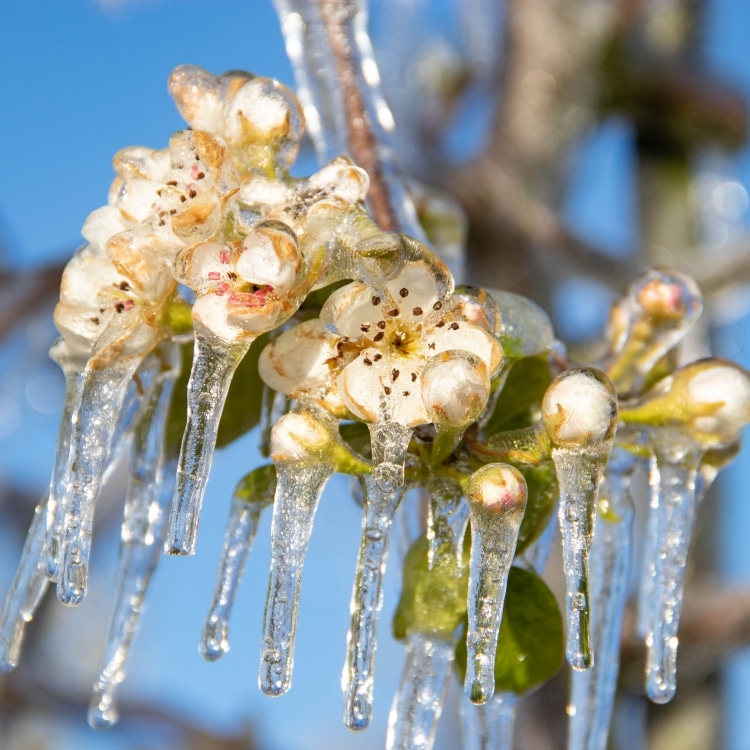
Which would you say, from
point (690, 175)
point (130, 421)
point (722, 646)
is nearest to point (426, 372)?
point (130, 421)

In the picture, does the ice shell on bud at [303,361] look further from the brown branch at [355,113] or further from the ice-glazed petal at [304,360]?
the brown branch at [355,113]

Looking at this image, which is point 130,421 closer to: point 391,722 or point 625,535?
point 391,722

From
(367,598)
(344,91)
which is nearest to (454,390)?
(367,598)

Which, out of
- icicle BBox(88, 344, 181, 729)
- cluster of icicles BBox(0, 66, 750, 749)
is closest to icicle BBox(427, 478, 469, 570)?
cluster of icicles BBox(0, 66, 750, 749)

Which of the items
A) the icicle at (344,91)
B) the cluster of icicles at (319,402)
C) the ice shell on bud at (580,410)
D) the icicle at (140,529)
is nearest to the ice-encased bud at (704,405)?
the cluster of icicles at (319,402)

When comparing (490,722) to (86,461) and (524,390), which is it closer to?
(524,390)

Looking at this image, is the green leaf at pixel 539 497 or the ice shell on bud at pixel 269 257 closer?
the ice shell on bud at pixel 269 257
